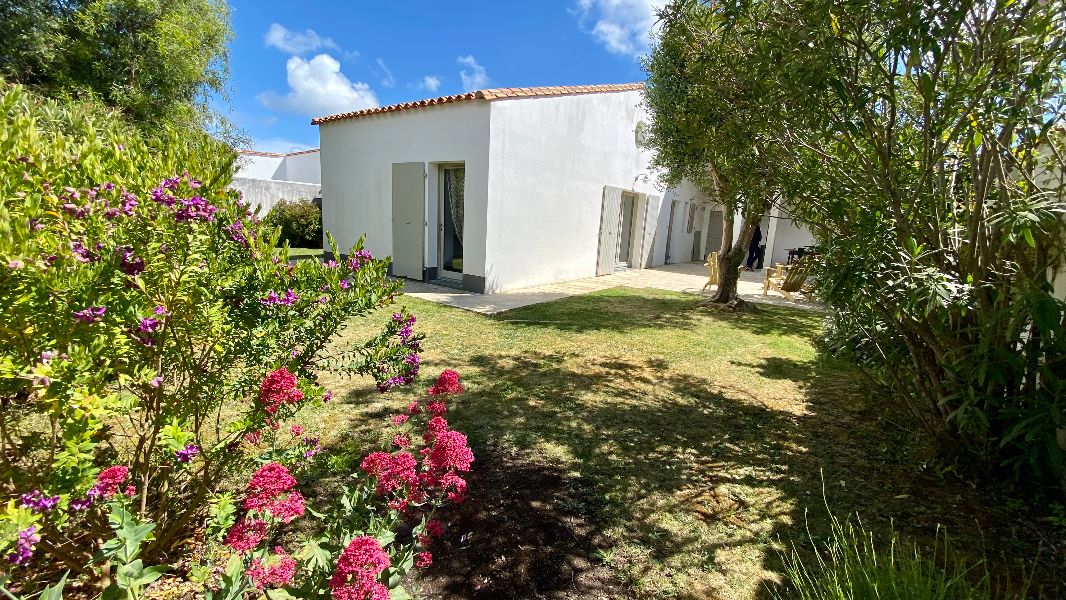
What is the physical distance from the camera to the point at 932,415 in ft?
10.2

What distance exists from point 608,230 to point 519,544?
11.3m

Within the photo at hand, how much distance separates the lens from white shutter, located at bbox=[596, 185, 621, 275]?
12.7 m

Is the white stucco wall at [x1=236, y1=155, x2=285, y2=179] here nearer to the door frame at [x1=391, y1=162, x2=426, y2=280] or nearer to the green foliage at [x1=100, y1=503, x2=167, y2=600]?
the door frame at [x1=391, y1=162, x2=426, y2=280]

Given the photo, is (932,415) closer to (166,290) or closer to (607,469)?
(607,469)

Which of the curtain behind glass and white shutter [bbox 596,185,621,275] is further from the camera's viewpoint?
white shutter [bbox 596,185,621,275]

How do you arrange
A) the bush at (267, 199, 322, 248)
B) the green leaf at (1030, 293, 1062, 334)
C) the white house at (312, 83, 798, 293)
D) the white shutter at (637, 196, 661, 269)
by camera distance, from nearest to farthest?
the green leaf at (1030, 293, 1062, 334), the white house at (312, 83, 798, 293), the white shutter at (637, 196, 661, 269), the bush at (267, 199, 322, 248)

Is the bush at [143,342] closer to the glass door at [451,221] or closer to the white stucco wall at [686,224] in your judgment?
the glass door at [451,221]

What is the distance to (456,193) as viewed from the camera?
32.4ft

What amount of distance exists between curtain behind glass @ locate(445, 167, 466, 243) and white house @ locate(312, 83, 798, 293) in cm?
2

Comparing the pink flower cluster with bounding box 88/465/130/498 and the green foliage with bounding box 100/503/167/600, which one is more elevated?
the pink flower cluster with bounding box 88/465/130/498

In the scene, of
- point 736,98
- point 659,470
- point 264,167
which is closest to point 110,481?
point 659,470

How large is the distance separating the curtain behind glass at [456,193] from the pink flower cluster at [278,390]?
845cm

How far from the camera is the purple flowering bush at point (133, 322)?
1253 millimetres

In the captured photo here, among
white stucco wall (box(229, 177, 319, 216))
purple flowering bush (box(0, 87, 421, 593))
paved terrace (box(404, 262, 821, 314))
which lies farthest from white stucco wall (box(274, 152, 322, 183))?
purple flowering bush (box(0, 87, 421, 593))
